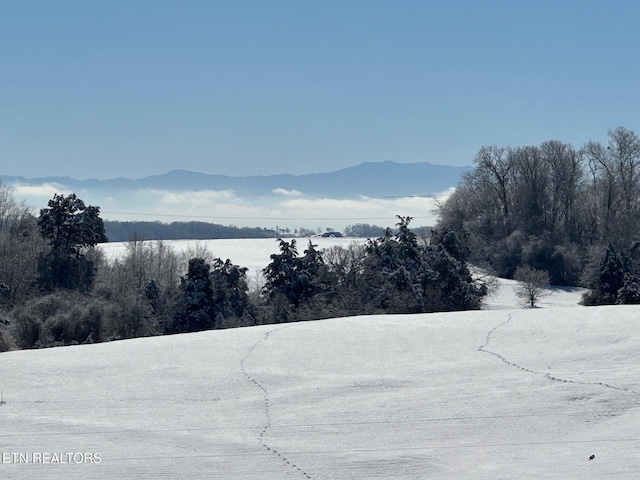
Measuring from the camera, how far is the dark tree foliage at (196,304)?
147 ft

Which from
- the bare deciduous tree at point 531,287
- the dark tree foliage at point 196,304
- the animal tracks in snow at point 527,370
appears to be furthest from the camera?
the bare deciduous tree at point 531,287

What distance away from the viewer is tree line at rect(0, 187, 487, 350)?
43219 millimetres

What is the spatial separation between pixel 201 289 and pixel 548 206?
5327 centimetres

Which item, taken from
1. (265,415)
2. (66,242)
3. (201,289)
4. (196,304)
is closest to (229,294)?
(201,289)

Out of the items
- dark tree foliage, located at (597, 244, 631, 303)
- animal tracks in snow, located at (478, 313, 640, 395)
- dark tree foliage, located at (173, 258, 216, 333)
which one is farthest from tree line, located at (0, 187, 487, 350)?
animal tracks in snow, located at (478, 313, 640, 395)

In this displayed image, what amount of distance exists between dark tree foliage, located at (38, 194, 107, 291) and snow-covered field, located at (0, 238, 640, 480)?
39552 mm

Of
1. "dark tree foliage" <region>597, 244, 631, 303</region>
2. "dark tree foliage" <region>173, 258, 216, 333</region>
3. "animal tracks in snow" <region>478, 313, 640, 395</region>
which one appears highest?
"dark tree foliage" <region>597, 244, 631, 303</region>

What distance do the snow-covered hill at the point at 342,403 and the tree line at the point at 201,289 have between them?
1987 cm

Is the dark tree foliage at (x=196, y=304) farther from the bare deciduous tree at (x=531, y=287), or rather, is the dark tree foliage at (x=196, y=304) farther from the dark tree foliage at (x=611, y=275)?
the bare deciduous tree at (x=531, y=287)

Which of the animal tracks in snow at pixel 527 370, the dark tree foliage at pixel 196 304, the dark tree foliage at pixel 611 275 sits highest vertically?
the dark tree foliage at pixel 611 275

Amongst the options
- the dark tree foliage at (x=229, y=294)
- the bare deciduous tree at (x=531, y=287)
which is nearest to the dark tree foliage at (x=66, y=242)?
the dark tree foliage at (x=229, y=294)

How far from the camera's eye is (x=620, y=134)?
285 ft

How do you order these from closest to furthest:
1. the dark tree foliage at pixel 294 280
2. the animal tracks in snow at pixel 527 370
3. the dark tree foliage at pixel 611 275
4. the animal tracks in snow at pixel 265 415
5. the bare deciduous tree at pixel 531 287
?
the animal tracks in snow at pixel 265 415 < the animal tracks in snow at pixel 527 370 < the dark tree foliage at pixel 294 280 < the dark tree foliage at pixel 611 275 < the bare deciduous tree at pixel 531 287

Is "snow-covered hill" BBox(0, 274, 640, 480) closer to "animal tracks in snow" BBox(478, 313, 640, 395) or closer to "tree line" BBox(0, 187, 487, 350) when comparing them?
"animal tracks in snow" BBox(478, 313, 640, 395)
